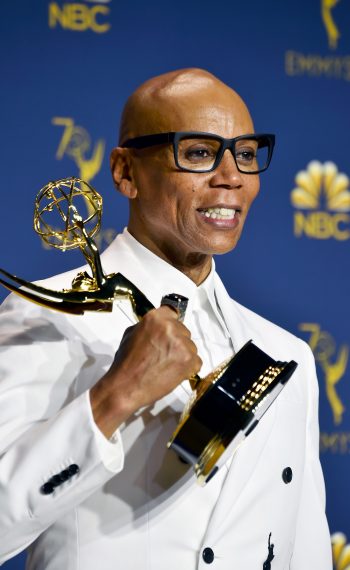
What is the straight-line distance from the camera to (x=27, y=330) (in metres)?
1.46

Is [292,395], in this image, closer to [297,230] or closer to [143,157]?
[143,157]

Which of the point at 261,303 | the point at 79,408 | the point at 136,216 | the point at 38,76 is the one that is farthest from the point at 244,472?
the point at 38,76

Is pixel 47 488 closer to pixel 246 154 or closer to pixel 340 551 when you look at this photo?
pixel 246 154

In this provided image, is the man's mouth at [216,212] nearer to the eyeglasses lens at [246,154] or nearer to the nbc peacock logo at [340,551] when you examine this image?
the eyeglasses lens at [246,154]

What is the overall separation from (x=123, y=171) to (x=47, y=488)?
0.62 m

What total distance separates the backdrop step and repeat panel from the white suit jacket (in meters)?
0.71

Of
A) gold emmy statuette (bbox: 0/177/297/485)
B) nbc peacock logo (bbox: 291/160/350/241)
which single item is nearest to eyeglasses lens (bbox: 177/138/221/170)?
gold emmy statuette (bbox: 0/177/297/485)

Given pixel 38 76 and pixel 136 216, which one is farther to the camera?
pixel 38 76

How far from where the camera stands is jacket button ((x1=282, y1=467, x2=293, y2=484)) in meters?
1.59

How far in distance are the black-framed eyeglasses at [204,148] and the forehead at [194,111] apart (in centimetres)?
2

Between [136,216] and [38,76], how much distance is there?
0.77m

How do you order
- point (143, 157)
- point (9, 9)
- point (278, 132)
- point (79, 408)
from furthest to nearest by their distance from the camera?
point (278, 132)
point (9, 9)
point (143, 157)
point (79, 408)

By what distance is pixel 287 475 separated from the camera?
1592 millimetres

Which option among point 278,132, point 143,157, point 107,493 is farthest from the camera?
point 278,132
